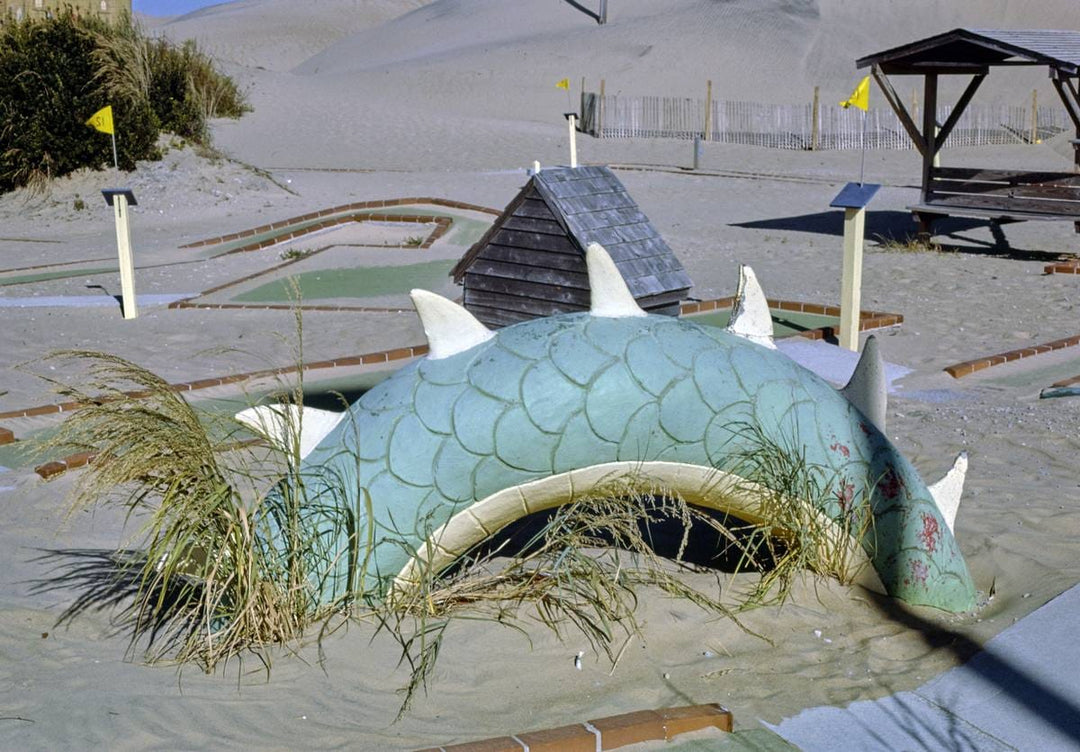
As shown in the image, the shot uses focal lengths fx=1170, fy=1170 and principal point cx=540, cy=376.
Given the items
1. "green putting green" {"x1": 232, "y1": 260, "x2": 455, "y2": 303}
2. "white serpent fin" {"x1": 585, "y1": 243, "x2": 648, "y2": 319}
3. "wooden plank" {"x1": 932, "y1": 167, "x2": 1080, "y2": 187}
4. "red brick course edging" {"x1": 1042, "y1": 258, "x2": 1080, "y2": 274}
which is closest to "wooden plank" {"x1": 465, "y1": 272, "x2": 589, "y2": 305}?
"white serpent fin" {"x1": 585, "y1": 243, "x2": 648, "y2": 319}

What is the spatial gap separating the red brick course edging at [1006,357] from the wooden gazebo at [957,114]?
6.17m

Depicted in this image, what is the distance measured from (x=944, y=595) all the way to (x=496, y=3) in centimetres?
6639

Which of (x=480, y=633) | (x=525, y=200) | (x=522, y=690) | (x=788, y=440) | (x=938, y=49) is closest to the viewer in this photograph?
(x=522, y=690)

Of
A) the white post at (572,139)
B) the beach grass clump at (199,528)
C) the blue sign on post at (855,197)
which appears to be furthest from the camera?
the white post at (572,139)

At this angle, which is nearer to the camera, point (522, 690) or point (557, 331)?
point (522, 690)

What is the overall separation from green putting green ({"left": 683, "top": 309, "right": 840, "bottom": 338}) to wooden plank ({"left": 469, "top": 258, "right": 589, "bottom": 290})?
12.2 feet

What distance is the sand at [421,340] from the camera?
3863mm

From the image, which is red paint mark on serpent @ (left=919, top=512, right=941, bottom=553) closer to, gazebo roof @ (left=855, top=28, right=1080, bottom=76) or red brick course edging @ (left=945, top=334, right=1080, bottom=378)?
red brick course edging @ (left=945, top=334, right=1080, bottom=378)

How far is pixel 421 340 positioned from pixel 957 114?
1104 centimetres

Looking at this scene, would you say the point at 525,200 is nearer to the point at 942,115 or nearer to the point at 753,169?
the point at 753,169

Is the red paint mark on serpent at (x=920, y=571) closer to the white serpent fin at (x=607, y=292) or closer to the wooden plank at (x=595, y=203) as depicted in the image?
the white serpent fin at (x=607, y=292)

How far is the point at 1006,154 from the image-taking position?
30969mm

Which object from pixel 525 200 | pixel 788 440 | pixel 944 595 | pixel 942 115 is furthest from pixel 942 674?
pixel 942 115

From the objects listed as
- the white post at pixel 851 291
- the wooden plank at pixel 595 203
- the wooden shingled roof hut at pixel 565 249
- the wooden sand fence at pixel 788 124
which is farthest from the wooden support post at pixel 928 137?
the wooden sand fence at pixel 788 124
